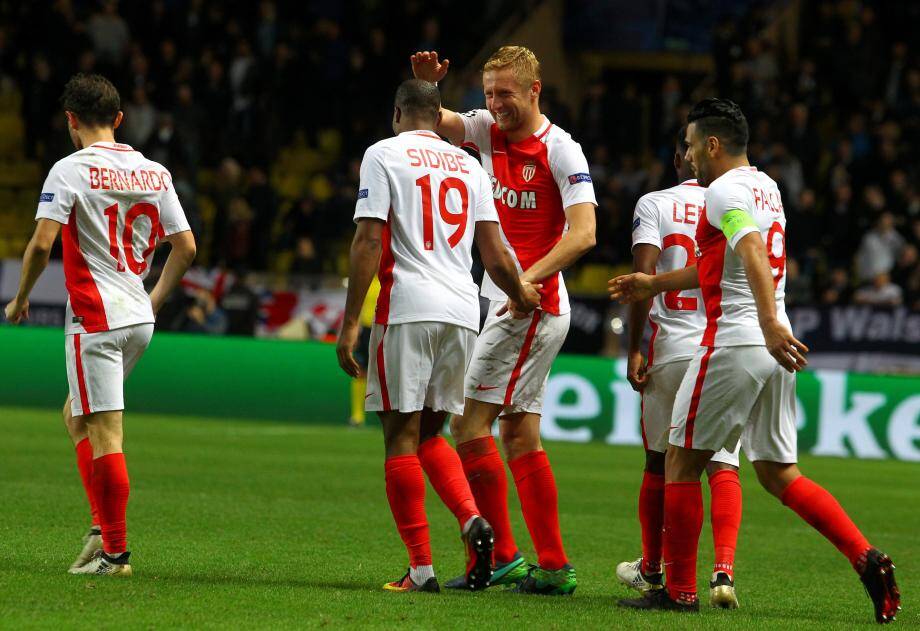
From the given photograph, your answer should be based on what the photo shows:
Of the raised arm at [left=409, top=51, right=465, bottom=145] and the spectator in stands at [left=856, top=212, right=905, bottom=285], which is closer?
the raised arm at [left=409, top=51, right=465, bottom=145]

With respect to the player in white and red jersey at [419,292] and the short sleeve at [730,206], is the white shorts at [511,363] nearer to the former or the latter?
the player in white and red jersey at [419,292]

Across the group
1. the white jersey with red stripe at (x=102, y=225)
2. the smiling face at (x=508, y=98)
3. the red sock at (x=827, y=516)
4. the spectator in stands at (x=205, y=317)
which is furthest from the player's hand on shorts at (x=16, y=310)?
the spectator in stands at (x=205, y=317)

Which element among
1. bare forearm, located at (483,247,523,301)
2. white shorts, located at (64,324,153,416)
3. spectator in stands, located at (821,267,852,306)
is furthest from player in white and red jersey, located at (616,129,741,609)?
spectator in stands, located at (821,267,852,306)

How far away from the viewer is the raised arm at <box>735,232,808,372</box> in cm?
570

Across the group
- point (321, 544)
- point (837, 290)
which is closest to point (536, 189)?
point (321, 544)

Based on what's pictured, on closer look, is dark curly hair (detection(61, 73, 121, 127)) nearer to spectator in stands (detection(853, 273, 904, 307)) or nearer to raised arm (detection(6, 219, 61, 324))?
raised arm (detection(6, 219, 61, 324))

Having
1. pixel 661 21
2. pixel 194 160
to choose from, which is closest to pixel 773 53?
pixel 661 21

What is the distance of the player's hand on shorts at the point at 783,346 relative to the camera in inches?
224

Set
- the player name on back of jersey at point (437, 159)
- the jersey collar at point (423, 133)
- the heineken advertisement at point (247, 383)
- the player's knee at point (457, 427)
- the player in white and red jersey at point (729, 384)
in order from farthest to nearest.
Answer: the heineken advertisement at point (247, 383) → the player's knee at point (457, 427) → the jersey collar at point (423, 133) → the player name on back of jersey at point (437, 159) → the player in white and red jersey at point (729, 384)

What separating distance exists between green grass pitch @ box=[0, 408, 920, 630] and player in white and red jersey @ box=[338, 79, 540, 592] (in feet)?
1.48

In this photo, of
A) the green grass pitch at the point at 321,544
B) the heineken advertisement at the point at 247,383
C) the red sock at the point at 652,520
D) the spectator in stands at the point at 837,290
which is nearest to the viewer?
the green grass pitch at the point at 321,544

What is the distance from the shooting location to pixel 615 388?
53.5ft

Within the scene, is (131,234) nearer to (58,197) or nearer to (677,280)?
(58,197)

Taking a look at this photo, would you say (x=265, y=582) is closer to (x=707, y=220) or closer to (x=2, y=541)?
(x=2, y=541)
